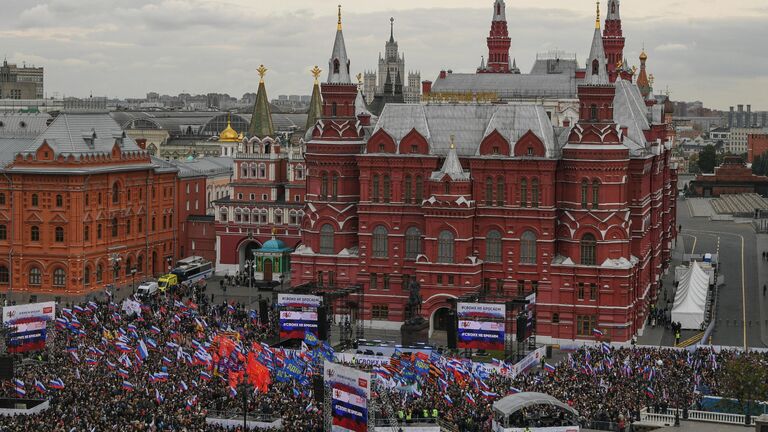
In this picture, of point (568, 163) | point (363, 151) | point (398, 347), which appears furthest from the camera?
point (363, 151)

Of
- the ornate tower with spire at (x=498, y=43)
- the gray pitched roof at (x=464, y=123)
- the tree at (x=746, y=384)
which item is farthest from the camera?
the ornate tower with spire at (x=498, y=43)

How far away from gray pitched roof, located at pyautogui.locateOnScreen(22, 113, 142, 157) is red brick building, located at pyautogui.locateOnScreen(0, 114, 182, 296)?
7cm

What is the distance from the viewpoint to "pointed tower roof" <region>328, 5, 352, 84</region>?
8569cm

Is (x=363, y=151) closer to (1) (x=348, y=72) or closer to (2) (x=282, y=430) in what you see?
(1) (x=348, y=72)

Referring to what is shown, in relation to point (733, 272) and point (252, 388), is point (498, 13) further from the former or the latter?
point (252, 388)

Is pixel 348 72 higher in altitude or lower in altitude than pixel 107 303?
higher

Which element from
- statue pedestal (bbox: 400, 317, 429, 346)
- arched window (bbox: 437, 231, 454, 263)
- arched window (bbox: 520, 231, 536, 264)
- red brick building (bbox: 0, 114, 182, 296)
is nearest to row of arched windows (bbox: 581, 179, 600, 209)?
arched window (bbox: 520, 231, 536, 264)

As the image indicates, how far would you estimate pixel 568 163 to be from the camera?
78.5m

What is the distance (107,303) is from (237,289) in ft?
51.0

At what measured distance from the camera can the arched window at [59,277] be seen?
89812 millimetres

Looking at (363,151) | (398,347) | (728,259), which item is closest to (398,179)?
(363,151)

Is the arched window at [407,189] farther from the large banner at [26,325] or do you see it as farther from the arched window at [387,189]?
the large banner at [26,325]

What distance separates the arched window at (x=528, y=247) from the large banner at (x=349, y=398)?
1124 inches

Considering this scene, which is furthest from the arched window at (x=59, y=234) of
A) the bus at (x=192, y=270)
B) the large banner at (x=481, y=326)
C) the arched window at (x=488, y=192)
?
the large banner at (x=481, y=326)
